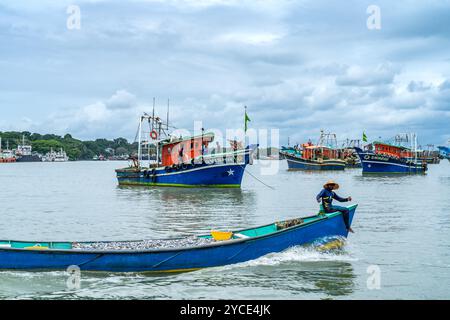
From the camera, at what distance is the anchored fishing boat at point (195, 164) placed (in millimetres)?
43938

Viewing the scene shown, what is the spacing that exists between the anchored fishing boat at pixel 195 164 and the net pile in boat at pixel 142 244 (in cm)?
2813

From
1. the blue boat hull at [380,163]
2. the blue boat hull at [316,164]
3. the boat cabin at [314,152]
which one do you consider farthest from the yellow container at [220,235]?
the boat cabin at [314,152]

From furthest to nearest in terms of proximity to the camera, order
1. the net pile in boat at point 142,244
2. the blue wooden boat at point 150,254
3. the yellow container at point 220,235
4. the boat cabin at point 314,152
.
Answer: the boat cabin at point 314,152, the yellow container at point 220,235, the net pile in boat at point 142,244, the blue wooden boat at point 150,254

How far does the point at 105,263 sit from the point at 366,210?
1933 centimetres

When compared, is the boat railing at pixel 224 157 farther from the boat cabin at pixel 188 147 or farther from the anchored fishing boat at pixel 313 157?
the anchored fishing boat at pixel 313 157

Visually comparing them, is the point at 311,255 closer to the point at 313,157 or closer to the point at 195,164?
the point at 195,164

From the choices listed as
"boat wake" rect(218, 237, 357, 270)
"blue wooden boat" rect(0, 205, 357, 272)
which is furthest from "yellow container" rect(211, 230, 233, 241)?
"boat wake" rect(218, 237, 357, 270)

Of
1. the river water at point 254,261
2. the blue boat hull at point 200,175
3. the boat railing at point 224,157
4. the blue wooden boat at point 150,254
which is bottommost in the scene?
the river water at point 254,261

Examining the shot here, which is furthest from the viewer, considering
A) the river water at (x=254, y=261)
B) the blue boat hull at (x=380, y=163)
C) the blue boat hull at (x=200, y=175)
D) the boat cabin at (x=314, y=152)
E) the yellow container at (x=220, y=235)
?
the boat cabin at (x=314, y=152)

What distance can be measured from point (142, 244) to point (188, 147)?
30.9 m

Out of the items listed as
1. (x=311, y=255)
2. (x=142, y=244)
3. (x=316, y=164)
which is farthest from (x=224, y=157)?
(x=316, y=164)
